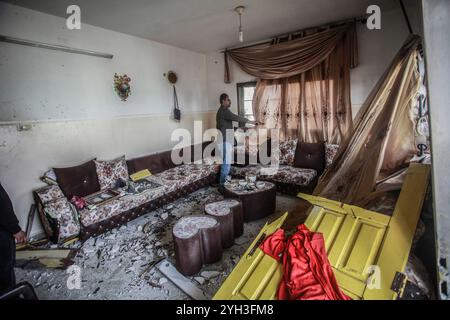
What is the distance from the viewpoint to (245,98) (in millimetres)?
4668

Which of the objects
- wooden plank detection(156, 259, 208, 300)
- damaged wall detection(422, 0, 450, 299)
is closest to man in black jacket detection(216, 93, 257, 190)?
wooden plank detection(156, 259, 208, 300)

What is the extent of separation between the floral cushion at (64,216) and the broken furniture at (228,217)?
143 cm

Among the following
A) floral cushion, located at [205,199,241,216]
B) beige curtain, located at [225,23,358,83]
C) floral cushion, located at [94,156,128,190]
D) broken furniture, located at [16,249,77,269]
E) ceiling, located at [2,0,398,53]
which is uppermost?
ceiling, located at [2,0,398,53]

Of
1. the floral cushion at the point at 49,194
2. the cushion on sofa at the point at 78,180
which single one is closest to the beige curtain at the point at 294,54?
the cushion on sofa at the point at 78,180

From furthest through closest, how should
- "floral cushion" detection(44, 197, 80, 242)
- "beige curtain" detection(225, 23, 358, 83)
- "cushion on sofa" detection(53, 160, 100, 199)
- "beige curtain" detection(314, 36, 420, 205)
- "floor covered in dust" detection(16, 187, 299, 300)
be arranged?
1. "beige curtain" detection(225, 23, 358, 83)
2. "cushion on sofa" detection(53, 160, 100, 199)
3. "floral cushion" detection(44, 197, 80, 242)
4. "floor covered in dust" detection(16, 187, 299, 300)
5. "beige curtain" detection(314, 36, 420, 205)

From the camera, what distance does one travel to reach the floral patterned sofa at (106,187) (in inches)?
96.5

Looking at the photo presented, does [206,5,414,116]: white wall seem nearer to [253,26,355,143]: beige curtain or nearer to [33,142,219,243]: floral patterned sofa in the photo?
[253,26,355,143]: beige curtain

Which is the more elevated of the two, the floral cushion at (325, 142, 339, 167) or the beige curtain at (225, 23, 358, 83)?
the beige curtain at (225, 23, 358, 83)

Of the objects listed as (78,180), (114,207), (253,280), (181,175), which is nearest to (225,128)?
(181,175)

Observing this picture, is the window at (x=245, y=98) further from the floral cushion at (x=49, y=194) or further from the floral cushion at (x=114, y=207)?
the floral cushion at (x=49, y=194)

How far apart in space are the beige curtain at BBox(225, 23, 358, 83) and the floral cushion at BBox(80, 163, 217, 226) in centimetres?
194

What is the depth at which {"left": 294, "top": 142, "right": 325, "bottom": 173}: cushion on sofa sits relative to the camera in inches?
138
